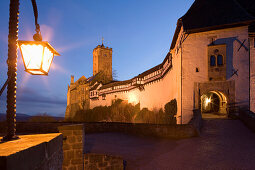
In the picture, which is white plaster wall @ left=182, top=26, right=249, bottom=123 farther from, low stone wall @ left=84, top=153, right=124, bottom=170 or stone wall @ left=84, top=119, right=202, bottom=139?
low stone wall @ left=84, top=153, right=124, bottom=170

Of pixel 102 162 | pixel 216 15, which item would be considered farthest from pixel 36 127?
pixel 216 15

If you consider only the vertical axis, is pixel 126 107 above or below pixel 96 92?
below

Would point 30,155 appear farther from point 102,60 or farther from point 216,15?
point 102,60

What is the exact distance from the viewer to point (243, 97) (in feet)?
39.4

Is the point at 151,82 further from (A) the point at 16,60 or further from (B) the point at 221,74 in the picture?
(A) the point at 16,60

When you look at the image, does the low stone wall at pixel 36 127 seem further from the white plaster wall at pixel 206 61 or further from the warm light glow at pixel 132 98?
the warm light glow at pixel 132 98

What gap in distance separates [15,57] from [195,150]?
707 centimetres

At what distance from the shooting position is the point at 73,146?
5281 millimetres

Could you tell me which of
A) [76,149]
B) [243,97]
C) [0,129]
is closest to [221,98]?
[243,97]

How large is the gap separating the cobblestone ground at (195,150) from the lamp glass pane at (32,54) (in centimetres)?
515

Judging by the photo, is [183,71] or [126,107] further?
[126,107]

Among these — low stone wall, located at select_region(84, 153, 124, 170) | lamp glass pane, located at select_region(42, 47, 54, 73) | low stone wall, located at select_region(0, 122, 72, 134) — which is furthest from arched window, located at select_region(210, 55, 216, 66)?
lamp glass pane, located at select_region(42, 47, 54, 73)

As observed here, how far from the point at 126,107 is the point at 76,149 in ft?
72.1

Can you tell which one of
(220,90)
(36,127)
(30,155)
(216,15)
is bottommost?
(36,127)
